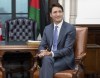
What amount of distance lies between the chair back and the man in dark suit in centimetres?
16

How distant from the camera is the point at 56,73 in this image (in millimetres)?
3412

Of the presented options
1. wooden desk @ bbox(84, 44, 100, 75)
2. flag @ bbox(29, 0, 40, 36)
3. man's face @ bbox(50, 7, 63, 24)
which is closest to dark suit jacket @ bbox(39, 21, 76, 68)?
man's face @ bbox(50, 7, 63, 24)

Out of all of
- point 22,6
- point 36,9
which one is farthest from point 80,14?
point 22,6

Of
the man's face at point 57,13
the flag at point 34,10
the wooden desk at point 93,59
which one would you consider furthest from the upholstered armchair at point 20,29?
the man's face at point 57,13

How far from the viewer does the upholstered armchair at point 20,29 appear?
487 centimetres

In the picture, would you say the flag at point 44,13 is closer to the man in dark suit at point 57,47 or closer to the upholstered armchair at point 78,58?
the upholstered armchair at point 78,58

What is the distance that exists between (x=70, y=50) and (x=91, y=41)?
6.11ft

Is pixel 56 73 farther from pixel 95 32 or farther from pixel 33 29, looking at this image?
pixel 95 32

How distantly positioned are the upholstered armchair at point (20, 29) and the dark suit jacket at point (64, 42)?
45.9 inches

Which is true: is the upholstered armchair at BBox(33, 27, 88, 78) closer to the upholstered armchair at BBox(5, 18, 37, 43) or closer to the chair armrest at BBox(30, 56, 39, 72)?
the chair armrest at BBox(30, 56, 39, 72)

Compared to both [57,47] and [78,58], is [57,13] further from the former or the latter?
[78,58]

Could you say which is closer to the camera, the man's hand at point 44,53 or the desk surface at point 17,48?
the man's hand at point 44,53

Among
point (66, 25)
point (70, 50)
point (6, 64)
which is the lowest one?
point (6, 64)

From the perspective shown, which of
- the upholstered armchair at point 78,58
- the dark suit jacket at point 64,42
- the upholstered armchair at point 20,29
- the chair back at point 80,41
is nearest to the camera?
the upholstered armchair at point 78,58
